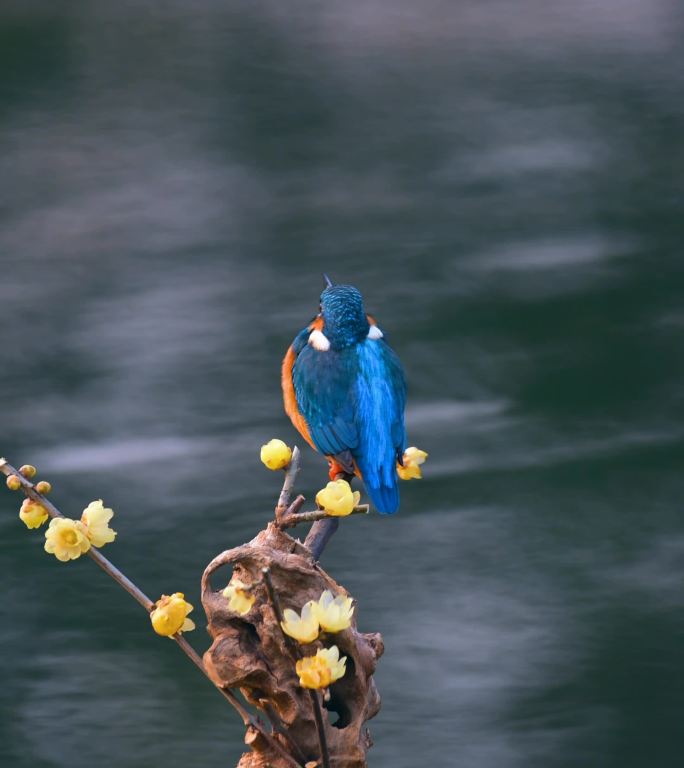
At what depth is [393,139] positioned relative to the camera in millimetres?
2451

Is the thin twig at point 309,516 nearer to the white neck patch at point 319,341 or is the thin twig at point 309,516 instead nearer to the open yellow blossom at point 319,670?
the open yellow blossom at point 319,670

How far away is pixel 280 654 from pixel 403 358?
1364mm

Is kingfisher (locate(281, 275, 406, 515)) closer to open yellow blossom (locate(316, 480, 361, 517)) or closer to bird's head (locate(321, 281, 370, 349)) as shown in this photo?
bird's head (locate(321, 281, 370, 349))

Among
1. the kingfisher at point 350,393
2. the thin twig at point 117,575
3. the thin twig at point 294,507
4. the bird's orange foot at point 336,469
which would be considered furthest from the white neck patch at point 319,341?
the thin twig at point 117,575

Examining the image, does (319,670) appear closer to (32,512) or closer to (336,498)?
(336,498)

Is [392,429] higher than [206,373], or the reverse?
[206,373]

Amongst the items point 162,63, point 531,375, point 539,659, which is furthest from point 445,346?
point 162,63

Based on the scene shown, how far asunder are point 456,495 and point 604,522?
0.26m

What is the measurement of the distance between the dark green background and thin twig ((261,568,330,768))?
3.80 feet

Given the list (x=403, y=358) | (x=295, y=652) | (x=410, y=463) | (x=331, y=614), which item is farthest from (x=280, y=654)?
(x=403, y=358)

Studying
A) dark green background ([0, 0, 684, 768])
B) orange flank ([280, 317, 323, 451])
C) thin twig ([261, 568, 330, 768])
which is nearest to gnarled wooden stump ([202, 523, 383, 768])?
thin twig ([261, 568, 330, 768])

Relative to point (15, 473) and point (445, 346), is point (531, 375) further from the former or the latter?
point (15, 473)

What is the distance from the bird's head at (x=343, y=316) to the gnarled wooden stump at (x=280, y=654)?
23 centimetres

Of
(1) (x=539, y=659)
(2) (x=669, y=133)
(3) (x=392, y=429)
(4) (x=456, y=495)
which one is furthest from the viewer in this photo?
(2) (x=669, y=133)
